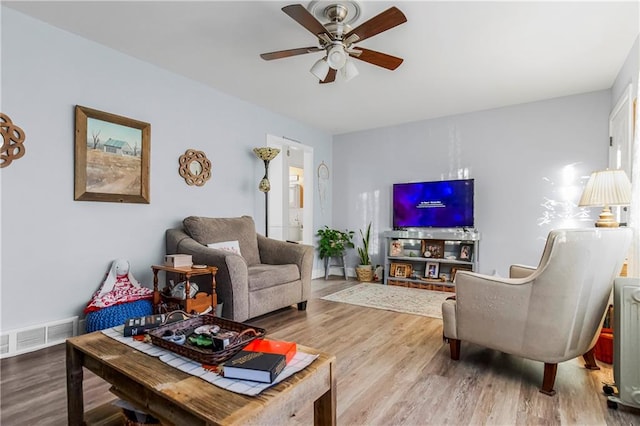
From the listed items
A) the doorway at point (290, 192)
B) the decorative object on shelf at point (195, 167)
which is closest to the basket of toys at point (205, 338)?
the decorative object on shelf at point (195, 167)

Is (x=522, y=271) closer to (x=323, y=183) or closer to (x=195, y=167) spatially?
(x=195, y=167)

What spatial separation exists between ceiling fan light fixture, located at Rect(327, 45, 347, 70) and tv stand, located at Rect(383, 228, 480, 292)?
2914 millimetres

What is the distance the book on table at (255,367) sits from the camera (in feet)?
3.21

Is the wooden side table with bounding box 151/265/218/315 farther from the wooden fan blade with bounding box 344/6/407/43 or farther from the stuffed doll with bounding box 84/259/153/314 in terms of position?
the wooden fan blade with bounding box 344/6/407/43

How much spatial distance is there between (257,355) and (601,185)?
2696 mm

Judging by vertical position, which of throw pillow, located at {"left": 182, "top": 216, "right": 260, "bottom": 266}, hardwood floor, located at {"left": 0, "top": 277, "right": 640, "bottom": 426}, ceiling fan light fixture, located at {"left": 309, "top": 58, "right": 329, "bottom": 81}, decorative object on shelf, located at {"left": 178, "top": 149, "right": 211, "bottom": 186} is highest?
ceiling fan light fixture, located at {"left": 309, "top": 58, "right": 329, "bottom": 81}

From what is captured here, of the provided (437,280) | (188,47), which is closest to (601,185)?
(437,280)

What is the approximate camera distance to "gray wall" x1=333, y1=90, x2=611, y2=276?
386 centimetres

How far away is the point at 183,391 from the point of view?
3.09 ft

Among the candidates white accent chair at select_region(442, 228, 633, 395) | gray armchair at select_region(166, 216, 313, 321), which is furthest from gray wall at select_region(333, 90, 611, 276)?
white accent chair at select_region(442, 228, 633, 395)

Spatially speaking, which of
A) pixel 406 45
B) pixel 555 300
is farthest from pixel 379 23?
pixel 555 300

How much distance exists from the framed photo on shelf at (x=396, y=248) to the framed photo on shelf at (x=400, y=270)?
153 mm

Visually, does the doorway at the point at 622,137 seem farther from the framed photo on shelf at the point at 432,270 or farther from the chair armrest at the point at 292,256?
the chair armrest at the point at 292,256

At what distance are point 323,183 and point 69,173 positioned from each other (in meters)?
3.60
